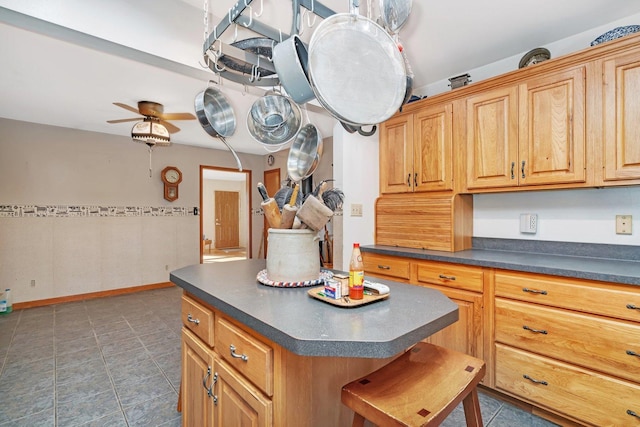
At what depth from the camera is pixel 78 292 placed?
430 cm

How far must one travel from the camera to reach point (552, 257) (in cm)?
203

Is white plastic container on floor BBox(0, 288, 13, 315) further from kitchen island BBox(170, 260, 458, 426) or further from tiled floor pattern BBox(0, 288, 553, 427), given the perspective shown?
kitchen island BBox(170, 260, 458, 426)

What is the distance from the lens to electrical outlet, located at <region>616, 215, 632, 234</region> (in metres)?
1.87

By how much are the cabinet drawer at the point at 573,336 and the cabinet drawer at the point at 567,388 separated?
53mm

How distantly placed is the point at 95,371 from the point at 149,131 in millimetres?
2230

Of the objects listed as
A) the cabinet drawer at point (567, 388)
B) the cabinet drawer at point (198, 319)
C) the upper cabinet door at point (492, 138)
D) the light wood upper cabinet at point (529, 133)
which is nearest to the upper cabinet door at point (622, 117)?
the light wood upper cabinet at point (529, 133)

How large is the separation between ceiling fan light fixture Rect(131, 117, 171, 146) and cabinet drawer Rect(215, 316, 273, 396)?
8.90 feet

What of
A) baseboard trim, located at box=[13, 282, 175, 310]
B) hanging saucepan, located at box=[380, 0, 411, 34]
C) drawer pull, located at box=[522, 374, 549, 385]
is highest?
hanging saucepan, located at box=[380, 0, 411, 34]

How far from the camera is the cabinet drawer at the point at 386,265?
2.38 m

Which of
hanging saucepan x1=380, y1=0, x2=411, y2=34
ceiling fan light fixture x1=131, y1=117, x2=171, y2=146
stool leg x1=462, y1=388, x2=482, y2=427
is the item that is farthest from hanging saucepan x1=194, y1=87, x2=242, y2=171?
ceiling fan light fixture x1=131, y1=117, x2=171, y2=146

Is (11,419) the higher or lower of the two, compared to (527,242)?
lower

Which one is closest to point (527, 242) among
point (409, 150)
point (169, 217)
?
point (409, 150)

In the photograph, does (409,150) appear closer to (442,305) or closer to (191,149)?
(442,305)

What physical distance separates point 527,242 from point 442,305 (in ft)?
5.48
